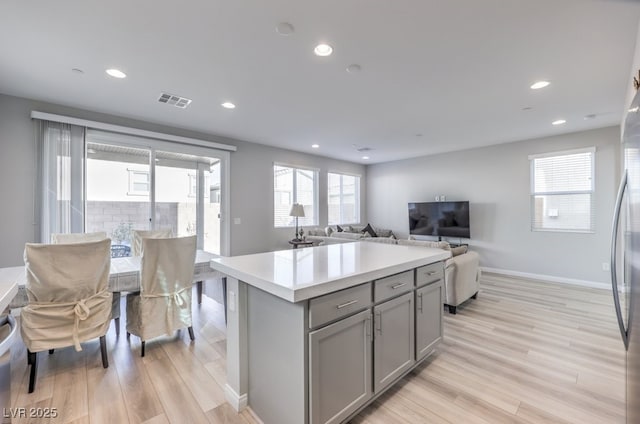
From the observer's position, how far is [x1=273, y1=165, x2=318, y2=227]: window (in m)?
6.22

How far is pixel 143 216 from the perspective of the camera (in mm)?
4379

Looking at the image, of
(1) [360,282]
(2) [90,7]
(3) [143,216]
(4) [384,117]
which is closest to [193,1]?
(2) [90,7]

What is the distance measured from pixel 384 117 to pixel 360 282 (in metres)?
3.18

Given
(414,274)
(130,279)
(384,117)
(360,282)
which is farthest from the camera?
(384,117)

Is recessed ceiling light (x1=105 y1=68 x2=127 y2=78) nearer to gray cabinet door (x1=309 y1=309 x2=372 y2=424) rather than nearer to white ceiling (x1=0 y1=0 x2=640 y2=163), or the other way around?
white ceiling (x1=0 y1=0 x2=640 y2=163)

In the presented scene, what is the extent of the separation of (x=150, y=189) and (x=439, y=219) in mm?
5926

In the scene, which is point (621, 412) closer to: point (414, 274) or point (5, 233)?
point (414, 274)

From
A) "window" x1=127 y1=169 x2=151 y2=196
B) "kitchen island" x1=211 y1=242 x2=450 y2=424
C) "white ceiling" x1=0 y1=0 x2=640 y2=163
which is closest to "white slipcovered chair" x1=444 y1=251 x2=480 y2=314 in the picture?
"kitchen island" x1=211 y1=242 x2=450 y2=424

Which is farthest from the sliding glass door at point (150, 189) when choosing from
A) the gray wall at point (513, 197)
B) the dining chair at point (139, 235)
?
the gray wall at point (513, 197)

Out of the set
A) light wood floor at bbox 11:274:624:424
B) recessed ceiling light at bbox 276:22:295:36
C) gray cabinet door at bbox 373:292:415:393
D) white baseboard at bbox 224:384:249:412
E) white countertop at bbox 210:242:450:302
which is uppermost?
recessed ceiling light at bbox 276:22:295:36

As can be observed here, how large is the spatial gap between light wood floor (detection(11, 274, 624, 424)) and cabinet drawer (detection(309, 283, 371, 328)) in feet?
2.52

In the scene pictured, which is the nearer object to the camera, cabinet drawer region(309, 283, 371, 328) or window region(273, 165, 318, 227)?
cabinet drawer region(309, 283, 371, 328)

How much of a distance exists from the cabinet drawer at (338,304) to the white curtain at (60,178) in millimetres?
4002

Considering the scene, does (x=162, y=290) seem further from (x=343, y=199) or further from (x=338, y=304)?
(x=343, y=199)
